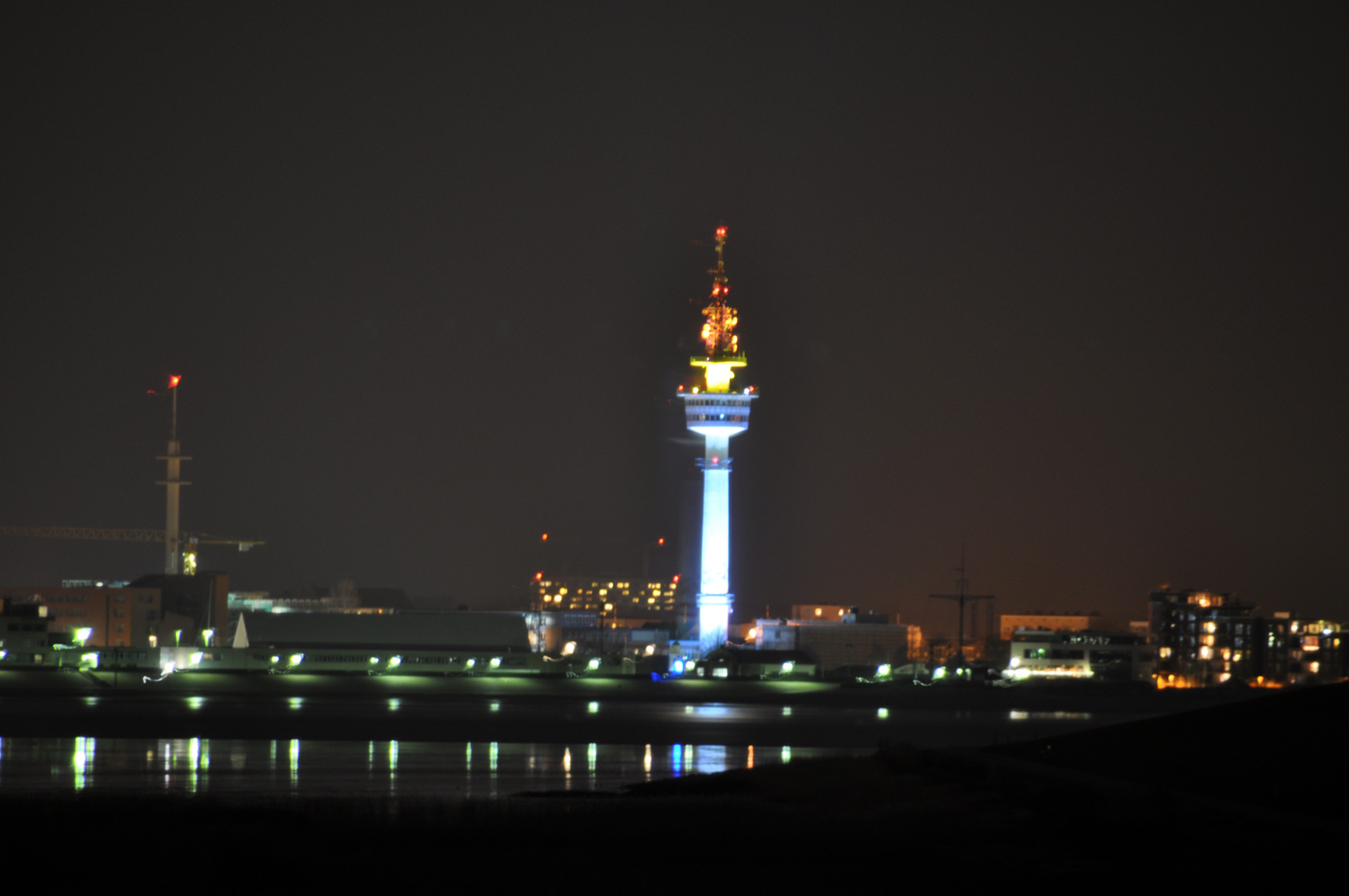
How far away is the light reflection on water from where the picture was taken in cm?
4250

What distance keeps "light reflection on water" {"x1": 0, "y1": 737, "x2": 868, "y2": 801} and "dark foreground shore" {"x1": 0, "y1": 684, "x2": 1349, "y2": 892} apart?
4184 millimetres

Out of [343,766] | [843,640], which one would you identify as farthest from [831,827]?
[843,640]

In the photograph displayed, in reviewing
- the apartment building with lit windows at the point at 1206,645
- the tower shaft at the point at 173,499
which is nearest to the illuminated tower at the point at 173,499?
the tower shaft at the point at 173,499

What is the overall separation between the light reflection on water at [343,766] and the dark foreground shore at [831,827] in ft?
13.7

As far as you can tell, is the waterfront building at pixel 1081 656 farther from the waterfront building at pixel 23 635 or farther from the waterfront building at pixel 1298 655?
the waterfront building at pixel 23 635

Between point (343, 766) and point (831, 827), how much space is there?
21.4m

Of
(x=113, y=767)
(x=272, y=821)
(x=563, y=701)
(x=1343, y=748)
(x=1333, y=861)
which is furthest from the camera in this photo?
(x=563, y=701)

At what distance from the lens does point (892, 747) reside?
2023 inches

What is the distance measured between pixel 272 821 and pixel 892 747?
79.4 ft

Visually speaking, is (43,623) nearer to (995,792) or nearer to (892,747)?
(892,747)

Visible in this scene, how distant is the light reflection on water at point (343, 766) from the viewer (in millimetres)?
42500

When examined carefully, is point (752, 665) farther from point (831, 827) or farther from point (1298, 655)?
point (831, 827)

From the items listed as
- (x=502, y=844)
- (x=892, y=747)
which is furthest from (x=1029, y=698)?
(x=502, y=844)

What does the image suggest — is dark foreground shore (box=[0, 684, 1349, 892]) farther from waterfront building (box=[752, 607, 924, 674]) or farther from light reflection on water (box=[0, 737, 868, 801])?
waterfront building (box=[752, 607, 924, 674])
